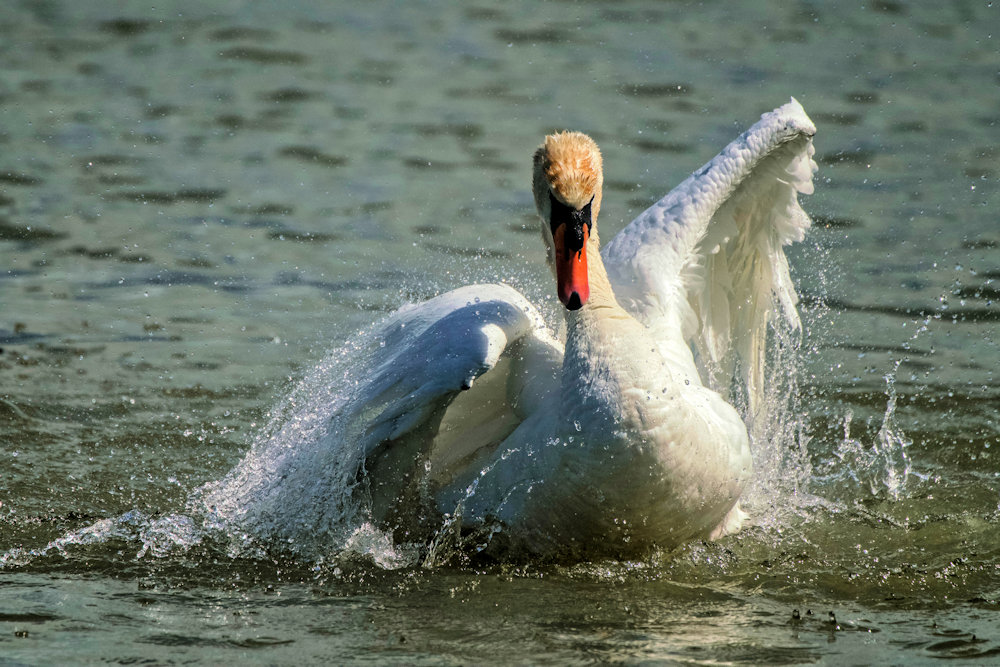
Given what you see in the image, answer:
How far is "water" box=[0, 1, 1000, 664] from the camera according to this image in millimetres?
5738

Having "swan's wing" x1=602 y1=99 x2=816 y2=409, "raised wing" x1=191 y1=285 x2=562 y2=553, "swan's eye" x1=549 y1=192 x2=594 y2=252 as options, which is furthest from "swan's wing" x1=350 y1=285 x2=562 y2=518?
"swan's wing" x1=602 y1=99 x2=816 y2=409

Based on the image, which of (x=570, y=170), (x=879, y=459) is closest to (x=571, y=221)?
(x=570, y=170)

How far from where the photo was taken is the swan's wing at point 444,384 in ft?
19.1

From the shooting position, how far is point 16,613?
18.5 feet

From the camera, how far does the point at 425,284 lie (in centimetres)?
1099

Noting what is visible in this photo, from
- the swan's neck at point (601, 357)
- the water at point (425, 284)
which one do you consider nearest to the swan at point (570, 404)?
the swan's neck at point (601, 357)

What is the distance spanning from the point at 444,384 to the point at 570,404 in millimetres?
582

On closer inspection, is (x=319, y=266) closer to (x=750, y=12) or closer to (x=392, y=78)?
(x=392, y=78)

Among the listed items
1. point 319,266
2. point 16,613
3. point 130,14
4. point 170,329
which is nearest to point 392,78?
point 130,14

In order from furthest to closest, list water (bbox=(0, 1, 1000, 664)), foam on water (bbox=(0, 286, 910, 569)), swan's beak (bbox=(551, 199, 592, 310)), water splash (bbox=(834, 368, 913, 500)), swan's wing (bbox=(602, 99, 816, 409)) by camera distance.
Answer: water splash (bbox=(834, 368, 913, 500)), swan's wing (bbox=(602, 99, 816, 409)), foam on water (bbox=(0, 286, 910, 569)), swan's beak (bbox=(551, 199, 592, 310)), water (bbox=(0, 1, 1000, 664))

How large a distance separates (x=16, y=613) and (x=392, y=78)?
1186 cm

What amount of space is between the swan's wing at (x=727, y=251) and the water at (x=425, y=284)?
2.46 ft

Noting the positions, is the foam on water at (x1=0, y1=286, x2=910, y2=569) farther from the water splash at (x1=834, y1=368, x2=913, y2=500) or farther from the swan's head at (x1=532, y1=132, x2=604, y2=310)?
the swan's head at (x1=532, y1=132, x2=604, y2=310)

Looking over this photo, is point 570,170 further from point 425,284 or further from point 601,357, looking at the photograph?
point 425,284
